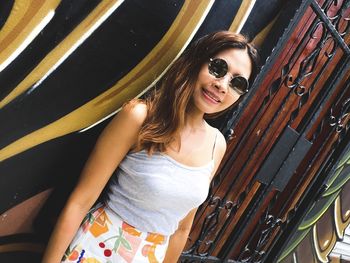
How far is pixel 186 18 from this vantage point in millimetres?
2252

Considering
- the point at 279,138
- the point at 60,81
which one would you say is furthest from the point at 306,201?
the point at 60,81

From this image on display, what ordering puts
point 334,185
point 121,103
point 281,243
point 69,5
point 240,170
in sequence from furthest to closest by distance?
1. point 334,185
2. point 281,243
3. point 240,170
4. point 121,103
5. point 69,5

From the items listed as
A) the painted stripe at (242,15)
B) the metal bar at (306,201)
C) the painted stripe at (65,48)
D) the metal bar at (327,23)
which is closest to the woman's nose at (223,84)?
the painted stripe at (65,48)

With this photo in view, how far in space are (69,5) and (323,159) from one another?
3.25 meters

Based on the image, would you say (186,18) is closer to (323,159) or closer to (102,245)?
(102,245)

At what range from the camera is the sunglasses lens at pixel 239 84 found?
1985 millimetres

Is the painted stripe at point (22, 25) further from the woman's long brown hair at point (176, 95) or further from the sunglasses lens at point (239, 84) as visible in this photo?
the sunglasses lens at point (239, 84)

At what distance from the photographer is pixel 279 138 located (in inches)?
130

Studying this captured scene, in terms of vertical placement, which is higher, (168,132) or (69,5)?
(69,5)

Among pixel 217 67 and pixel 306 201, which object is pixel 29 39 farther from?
pixel 306 201

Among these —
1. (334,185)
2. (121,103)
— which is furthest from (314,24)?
(334,185)

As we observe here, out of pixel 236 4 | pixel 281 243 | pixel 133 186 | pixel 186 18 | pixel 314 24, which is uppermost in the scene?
pixel 314 24

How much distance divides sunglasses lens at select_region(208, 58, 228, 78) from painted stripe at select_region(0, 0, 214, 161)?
0.36 m

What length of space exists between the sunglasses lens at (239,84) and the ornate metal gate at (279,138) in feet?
2.10
